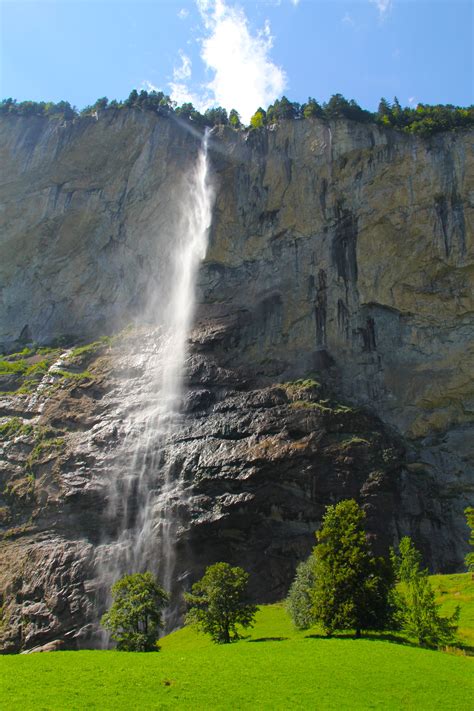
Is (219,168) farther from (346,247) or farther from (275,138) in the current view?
(346,247)

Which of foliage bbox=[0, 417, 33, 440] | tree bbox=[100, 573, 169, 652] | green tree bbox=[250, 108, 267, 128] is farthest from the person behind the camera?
green tree bbox=[250, 108, 267, 128]

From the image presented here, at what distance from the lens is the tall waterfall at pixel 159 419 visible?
45.3m

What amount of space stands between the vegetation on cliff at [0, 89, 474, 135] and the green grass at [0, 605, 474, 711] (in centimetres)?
5112

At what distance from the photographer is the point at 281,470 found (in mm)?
47312

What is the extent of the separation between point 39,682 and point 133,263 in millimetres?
58145

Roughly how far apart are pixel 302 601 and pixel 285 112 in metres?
54.6

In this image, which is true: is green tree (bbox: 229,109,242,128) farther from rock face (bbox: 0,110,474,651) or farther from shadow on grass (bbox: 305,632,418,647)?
shadow on grass (bbox: 305,632,418,647)

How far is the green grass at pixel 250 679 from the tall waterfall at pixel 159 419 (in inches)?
848

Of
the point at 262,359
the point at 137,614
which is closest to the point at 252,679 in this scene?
the point at 137,614

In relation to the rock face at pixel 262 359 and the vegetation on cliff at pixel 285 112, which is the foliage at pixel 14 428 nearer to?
the rock face at pixel 262 359

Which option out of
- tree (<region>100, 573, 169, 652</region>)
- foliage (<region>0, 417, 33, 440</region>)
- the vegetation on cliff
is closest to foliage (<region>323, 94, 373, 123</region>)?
the vegetation on cliff

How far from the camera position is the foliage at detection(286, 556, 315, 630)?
32.8m

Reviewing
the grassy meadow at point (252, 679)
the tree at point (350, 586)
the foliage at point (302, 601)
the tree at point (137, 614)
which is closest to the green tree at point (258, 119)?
the foliage at point (302, 601)

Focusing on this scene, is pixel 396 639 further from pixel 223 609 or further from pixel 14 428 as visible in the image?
pixel 14 428
